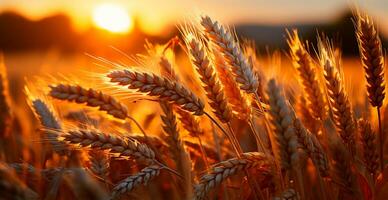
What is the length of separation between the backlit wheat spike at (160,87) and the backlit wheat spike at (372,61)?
615mm

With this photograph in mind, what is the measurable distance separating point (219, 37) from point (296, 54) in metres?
0.42

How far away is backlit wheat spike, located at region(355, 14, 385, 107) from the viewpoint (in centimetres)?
191

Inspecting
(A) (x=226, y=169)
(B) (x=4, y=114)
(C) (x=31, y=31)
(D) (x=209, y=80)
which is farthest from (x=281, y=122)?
(C) (x=31, y=31)

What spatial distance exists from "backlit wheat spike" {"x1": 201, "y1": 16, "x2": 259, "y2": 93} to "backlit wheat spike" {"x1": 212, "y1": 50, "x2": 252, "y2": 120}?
0.06 metres

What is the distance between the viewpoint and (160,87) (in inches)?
71.2

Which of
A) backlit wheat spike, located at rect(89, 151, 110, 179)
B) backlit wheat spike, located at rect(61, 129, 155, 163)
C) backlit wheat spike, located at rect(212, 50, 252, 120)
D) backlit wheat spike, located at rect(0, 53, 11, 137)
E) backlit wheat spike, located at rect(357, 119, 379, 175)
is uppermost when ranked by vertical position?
backlit wheat spike, located at rect(0, 53, 11, 137)

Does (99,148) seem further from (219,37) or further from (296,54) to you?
(296,54)

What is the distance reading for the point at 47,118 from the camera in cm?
218

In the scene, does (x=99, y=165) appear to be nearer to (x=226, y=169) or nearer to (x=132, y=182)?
(x=132, y=182)

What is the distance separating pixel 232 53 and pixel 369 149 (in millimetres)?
607

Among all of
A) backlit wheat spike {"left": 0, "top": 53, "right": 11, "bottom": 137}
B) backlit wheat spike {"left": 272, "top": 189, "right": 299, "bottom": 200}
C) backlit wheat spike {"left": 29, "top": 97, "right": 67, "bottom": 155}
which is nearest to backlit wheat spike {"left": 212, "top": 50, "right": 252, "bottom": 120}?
backlit wheat spike {"left": 272, "top": 189, "right": 299, "bottom": 200}

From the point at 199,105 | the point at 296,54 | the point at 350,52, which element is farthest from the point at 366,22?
the point at 350,52

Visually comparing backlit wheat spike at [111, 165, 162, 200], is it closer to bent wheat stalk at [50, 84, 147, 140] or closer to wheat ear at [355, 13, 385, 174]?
bent wheat stalk at [50, 84, 147, 140]

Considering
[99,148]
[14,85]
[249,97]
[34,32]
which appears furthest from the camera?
[34,32]
